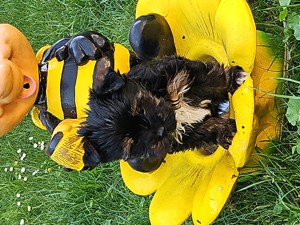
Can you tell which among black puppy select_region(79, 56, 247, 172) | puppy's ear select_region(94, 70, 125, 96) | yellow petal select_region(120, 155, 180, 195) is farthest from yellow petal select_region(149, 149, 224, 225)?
puppy's ear select_region(94, 70, 125, 96)

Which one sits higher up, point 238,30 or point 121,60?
point 238,30

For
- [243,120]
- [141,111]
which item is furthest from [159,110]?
[243,120]

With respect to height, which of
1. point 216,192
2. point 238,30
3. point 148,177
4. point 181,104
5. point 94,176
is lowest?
point 94,176

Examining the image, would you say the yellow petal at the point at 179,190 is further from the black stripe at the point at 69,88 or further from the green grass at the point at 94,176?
the black stripe at the point at 69,88

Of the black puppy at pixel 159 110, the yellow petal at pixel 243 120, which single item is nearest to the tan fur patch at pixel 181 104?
the black puppy at pixel 159 110

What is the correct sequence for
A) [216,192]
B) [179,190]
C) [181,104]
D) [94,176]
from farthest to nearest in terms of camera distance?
[94,176]
[179,190]
[216,192]
[181,104]

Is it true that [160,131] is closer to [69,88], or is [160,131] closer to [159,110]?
[159,110]
